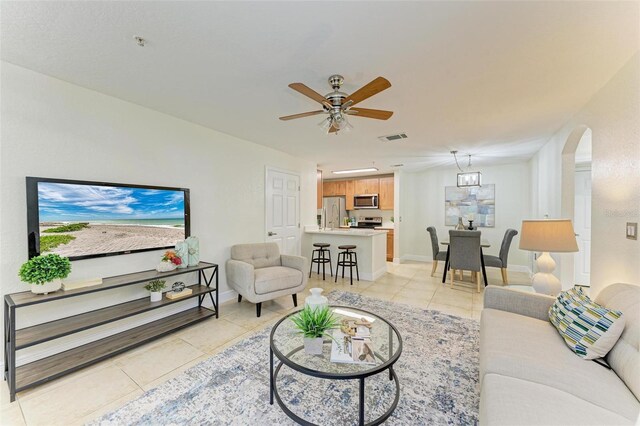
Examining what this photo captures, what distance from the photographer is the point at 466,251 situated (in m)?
4.30

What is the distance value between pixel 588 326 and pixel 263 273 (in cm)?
294

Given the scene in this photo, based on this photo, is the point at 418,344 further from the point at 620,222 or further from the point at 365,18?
the point at 365,18

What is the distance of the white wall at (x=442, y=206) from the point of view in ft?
19.1

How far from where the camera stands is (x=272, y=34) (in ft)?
5.40

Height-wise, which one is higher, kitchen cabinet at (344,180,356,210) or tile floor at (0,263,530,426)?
kitchen cabinet at (344,180,356,210)

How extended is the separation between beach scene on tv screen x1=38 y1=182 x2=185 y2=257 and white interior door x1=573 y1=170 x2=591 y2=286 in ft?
20.6

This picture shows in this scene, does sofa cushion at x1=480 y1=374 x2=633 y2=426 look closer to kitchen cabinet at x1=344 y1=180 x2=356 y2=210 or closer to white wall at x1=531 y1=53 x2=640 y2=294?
white wall at x1=531 y1=53 x2=640 y2=294

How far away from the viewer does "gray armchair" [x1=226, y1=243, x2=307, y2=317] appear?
123 inches

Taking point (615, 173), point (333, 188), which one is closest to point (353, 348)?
point (615, 173)

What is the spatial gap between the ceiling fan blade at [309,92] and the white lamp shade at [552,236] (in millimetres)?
2274

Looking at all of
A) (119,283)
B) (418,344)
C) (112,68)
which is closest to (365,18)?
(112,68)

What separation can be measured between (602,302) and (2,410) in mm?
4039

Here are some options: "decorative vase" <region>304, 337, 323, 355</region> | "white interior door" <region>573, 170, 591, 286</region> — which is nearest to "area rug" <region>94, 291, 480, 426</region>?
"decorative vase" <region>304, 337, 323, 355</region>

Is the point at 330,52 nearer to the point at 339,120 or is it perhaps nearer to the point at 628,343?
the point at 339,120
